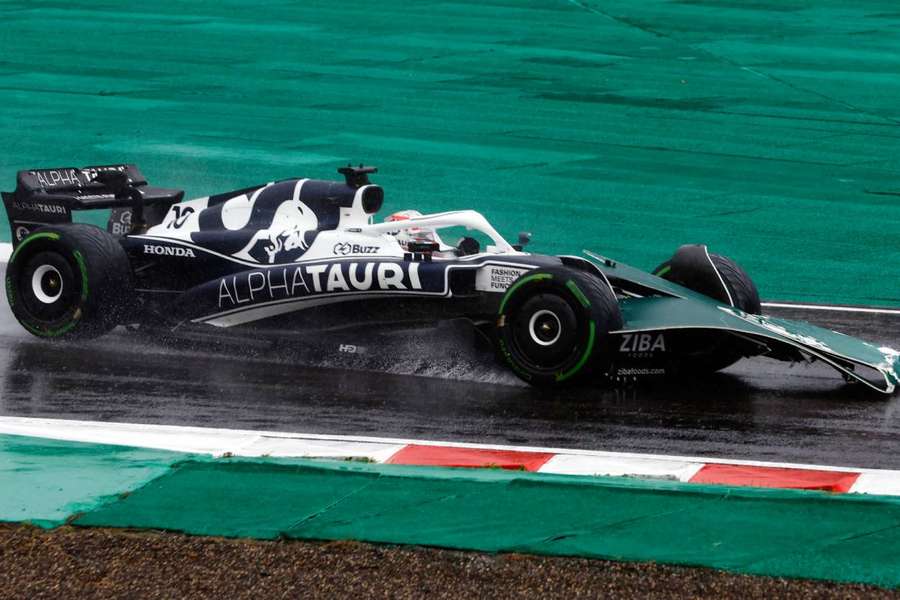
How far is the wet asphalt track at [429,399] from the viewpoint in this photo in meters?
8.84

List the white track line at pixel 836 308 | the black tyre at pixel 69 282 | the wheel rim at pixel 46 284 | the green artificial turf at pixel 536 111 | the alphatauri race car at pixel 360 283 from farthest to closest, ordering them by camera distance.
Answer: the green artificial turf at pixel 536 111 → the white track line at pixel 836 308 → the wheel rim at pixel 46 284 → the black tyre at pixel 69 282 → the alphatauri race car at pixel 360 283

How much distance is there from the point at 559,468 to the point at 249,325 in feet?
11.7

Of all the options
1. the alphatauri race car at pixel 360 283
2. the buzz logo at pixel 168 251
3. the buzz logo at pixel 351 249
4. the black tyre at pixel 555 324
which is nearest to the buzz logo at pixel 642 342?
the alphatauri race car at pixel 360 283

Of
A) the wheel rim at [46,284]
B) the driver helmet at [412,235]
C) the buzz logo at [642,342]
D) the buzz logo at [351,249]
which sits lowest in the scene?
the buzz logo at [642,342]

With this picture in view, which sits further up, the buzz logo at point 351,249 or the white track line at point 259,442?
the buzz logo at point 351,249

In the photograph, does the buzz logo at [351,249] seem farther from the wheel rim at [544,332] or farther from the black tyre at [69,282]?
the black tyre at [69,282]

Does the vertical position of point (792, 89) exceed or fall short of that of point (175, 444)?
it exceeds it

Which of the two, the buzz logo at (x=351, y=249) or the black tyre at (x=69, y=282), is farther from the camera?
the black tyre at (x=69, y=282)

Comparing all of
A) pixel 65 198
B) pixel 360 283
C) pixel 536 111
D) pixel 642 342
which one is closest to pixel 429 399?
pixel 360 283

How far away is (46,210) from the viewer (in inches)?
467

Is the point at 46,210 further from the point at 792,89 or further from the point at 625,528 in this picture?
the point at 792,89

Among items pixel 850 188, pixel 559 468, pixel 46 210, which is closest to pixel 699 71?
pixel 850 188

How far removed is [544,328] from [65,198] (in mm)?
4160

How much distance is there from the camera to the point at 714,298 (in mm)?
10273
